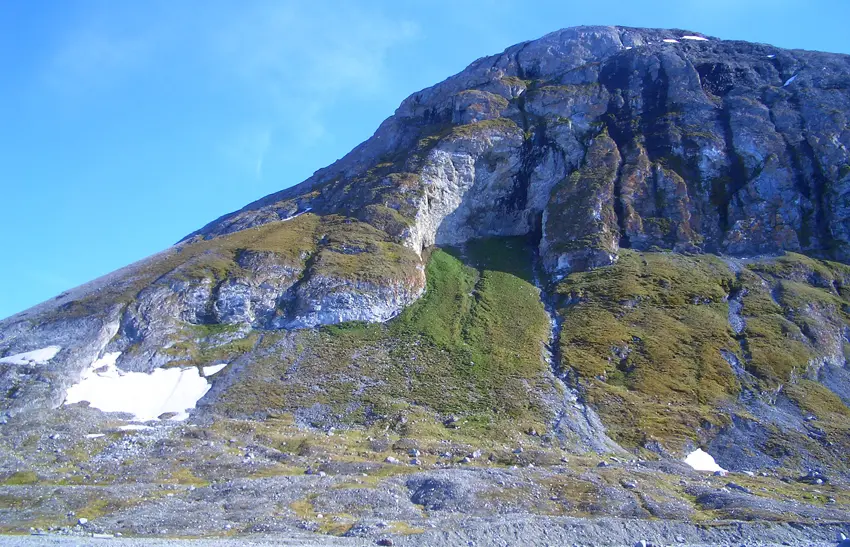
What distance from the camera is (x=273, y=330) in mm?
75438

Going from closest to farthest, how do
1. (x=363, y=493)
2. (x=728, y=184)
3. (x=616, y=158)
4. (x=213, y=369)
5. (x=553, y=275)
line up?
(x=363, y=493) < (x=213, y=369) < (x=553, y=275) < (x=728, y=184) < (x=616, y=158)

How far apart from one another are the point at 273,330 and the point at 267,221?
121 ft

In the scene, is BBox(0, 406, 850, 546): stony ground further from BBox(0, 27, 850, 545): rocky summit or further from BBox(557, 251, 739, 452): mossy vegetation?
BBox(557, 251, 739, 452): mossy vegetation

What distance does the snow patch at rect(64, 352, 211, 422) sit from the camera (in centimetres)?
6028

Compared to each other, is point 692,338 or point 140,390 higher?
point 140,390

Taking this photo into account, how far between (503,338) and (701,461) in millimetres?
27054

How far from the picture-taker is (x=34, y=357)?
218 ft

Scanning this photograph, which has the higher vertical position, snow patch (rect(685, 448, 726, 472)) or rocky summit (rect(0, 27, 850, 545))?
rocky summit (rect(0, 27, 850, 545))

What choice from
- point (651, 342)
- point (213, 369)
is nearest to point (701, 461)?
point (651, 342)

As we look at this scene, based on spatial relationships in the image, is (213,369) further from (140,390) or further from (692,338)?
(692,338)

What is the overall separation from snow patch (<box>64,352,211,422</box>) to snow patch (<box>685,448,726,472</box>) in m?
45.4

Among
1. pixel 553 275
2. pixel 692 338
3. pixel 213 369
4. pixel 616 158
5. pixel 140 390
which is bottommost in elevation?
pixel 692 338

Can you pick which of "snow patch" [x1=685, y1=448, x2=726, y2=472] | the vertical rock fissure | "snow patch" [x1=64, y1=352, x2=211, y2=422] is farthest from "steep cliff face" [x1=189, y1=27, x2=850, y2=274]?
"snow patch" [x1=64, y1=352, x2=211, y2=422]

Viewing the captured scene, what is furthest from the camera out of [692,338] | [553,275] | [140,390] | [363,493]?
[553,275]
